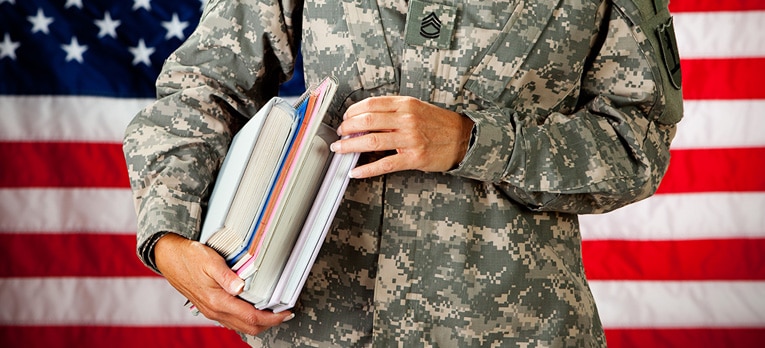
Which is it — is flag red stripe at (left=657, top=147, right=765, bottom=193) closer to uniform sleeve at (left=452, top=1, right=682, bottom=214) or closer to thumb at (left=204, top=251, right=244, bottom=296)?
uniform sleeve at (left=452, top=1, right=682, bottom=214)

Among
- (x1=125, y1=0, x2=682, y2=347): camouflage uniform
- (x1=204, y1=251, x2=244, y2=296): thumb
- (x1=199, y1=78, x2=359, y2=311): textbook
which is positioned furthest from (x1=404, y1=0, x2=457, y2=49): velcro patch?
(x1=204, y1=251, x2=244, y2=296): thumb

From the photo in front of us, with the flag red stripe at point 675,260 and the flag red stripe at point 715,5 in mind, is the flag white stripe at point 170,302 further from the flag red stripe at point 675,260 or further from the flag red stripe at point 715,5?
the flag red stripe at point 715,5

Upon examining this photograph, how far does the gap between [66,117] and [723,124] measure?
1.63m

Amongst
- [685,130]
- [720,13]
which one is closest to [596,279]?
[685,130]

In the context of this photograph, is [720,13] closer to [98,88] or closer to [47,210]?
[98,88]

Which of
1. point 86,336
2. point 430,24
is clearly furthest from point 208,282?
point 86,336

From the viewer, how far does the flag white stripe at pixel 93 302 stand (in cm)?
199

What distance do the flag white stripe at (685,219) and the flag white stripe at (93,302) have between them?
1066 millimetres

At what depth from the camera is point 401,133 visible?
0.78m

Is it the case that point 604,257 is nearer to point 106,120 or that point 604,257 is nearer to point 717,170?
point 717,170

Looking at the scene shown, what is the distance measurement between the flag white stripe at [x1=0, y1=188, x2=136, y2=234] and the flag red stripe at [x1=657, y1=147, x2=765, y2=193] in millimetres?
1372

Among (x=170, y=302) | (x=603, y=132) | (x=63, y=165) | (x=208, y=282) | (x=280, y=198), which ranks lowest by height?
(x=170, y=302)

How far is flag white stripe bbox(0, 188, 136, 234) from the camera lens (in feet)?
6.44

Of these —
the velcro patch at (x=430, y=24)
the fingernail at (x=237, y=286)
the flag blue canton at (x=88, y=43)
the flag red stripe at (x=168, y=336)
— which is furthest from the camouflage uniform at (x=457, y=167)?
the flag red stripe at (x=168, y=336)
